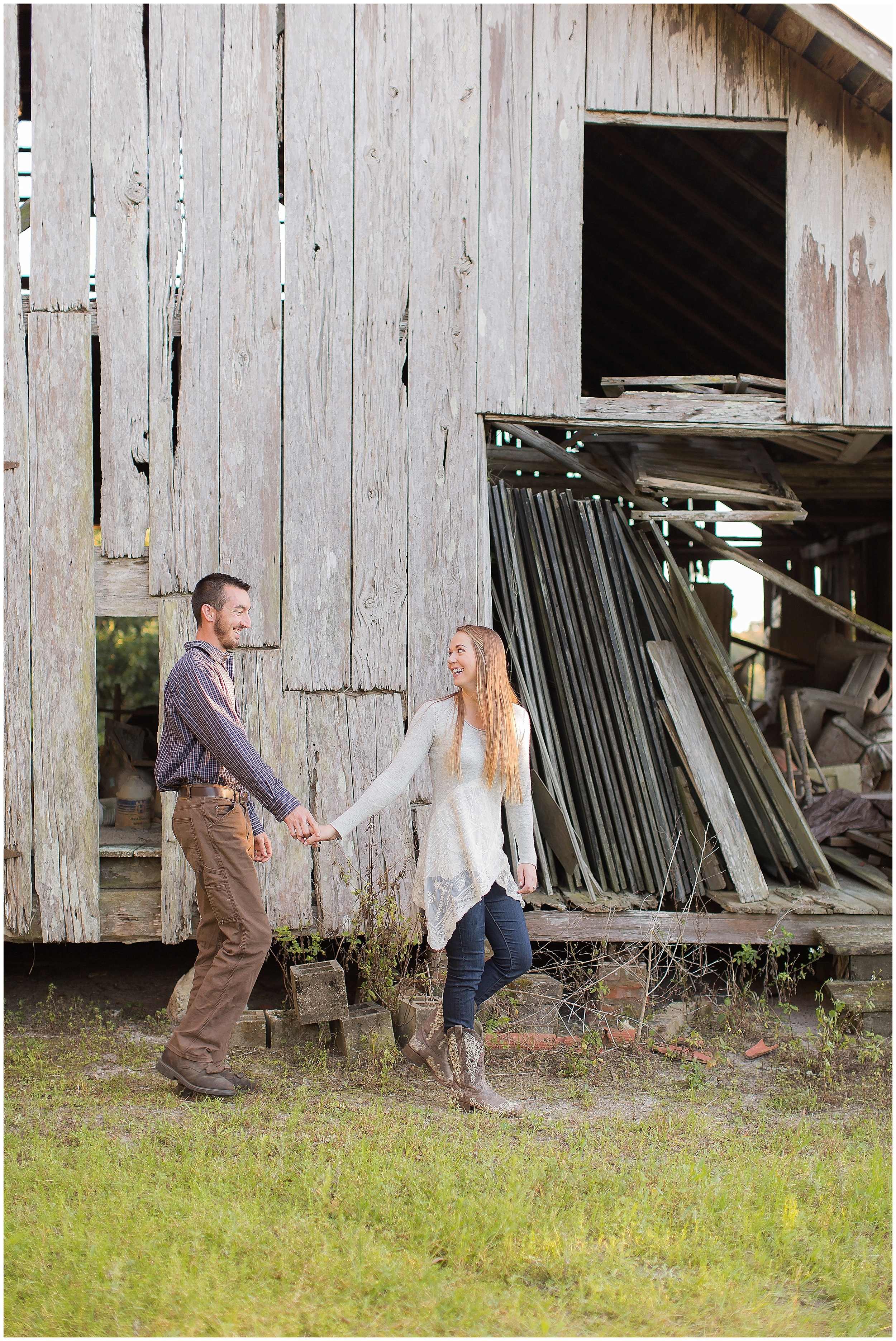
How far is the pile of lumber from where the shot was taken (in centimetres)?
628

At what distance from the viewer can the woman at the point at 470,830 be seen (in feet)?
13.9

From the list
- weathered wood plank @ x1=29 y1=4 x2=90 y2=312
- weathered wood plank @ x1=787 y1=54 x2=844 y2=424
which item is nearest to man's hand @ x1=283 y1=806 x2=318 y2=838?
weathered wood plank @ x1=29 y1=4 x2=90 y2=312

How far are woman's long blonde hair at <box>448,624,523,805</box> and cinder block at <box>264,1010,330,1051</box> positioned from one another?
1.77 meters

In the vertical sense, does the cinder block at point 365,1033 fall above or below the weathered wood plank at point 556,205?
below

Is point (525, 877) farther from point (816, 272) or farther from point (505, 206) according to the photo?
point (816, 272)

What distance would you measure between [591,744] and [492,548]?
1590 mm

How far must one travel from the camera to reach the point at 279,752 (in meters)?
5.34

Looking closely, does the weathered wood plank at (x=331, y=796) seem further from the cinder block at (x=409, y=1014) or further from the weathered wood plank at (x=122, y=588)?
the weathered wood plank at (x=122, y=588)

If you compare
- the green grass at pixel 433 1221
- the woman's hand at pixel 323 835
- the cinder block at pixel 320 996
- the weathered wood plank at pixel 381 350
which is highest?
the weathered wood plank at pixel 381 350

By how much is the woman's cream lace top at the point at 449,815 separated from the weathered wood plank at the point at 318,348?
3.93 ft

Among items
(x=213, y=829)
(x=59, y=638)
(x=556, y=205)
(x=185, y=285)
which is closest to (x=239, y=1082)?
(x=213, y=829)

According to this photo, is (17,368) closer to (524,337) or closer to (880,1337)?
(524,337)

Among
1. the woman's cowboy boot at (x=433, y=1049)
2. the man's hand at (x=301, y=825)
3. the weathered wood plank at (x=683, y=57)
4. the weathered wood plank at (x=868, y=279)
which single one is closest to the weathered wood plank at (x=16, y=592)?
the man's hand at (x=301, y=825)

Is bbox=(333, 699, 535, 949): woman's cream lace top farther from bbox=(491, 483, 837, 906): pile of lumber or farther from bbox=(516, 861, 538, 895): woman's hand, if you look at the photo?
bbox=(491, 483, 837, 906): pile of lumber
